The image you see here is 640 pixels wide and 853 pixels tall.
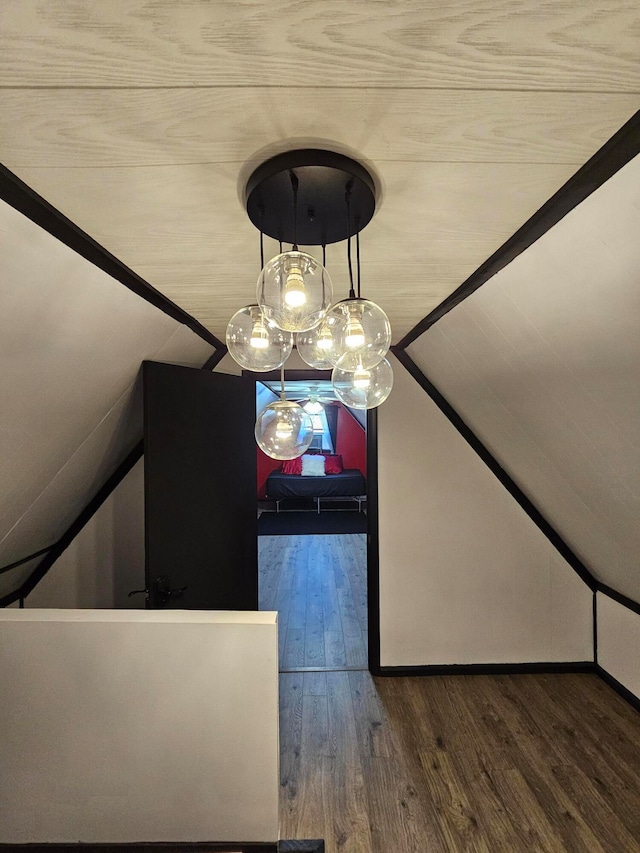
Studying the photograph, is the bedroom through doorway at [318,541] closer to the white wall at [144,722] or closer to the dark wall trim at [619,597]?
the white wall at [144,722]

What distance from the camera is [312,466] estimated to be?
8047 millimetres

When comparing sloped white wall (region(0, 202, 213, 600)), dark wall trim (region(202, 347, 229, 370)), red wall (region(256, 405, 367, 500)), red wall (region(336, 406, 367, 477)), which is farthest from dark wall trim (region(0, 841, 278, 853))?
red wall (region(336, 406, 367, 477))

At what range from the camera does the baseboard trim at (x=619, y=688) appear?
8.29ft

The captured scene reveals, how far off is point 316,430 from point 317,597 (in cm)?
276

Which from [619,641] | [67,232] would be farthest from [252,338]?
[619,641]

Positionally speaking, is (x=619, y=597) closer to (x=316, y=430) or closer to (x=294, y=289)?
(x=316, y=430)

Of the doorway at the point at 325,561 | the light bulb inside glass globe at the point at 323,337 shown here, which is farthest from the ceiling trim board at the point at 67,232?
the doorway at the point at 325,561

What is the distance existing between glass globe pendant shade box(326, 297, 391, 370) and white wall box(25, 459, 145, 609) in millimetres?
2465

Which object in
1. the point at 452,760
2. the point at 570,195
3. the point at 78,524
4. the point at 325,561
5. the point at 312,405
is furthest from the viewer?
the point at 325,561

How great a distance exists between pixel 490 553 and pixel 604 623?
860 mm

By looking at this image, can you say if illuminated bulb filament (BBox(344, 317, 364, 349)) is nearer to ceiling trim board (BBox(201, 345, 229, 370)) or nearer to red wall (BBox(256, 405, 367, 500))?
ceiling trim board (BBox(201, 345, 229, 370))

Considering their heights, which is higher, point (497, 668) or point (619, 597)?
point (619, 597)

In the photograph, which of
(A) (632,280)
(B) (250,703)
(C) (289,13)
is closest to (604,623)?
(B) (250,703)

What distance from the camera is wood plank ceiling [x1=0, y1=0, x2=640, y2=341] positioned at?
1.98 ft
